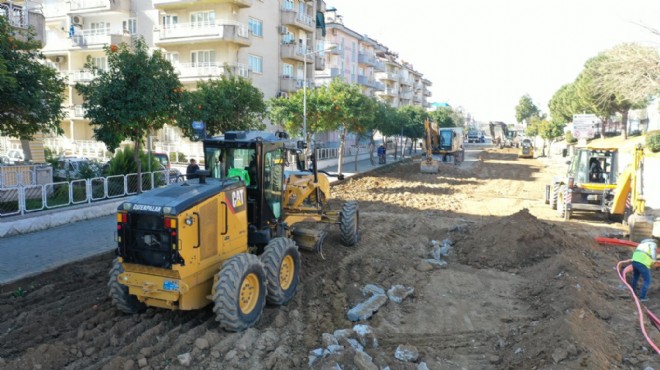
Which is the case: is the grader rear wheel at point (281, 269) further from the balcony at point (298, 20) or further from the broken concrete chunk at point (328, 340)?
the balcony at point (298, 20)

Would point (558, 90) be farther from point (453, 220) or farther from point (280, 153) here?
point (280, 153)

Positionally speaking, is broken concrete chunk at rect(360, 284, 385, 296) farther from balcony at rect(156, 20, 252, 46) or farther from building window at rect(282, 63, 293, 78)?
building window at rect(282, 63, 293, 78)

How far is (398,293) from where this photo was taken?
29.7 feet

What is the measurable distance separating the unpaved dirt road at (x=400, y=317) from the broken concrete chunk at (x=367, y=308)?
0.39ft

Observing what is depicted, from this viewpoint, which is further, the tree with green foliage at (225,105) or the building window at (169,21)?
the building window at (169,21)

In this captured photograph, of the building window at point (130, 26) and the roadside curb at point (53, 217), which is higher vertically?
the building window at point (130, 26)

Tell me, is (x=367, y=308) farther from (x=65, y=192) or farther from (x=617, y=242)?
(x=65, y=192)

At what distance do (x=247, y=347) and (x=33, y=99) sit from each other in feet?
26.5

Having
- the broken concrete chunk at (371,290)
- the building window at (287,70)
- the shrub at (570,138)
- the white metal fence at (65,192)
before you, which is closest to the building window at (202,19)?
the building window at (287,70)

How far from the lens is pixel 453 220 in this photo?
54.5 ft

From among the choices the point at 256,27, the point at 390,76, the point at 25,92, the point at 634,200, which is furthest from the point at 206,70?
the point at 390,76

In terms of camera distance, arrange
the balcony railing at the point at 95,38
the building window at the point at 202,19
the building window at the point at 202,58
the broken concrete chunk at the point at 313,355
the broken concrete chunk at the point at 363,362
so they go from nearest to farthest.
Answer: the broken concrete chunk at the point at 363,362
the broken concrete chunk at the point at 313,355
the building window at the point at 202,19
the building window at the point at 202,58
the balcony railing at the point at 95,38

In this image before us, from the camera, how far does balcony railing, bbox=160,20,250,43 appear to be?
105 feet

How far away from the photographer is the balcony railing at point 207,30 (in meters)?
32.2
